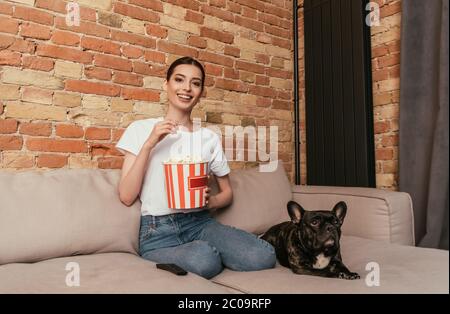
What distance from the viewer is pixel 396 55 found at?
2.32 metres

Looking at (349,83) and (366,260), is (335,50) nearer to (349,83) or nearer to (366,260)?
(349,83)

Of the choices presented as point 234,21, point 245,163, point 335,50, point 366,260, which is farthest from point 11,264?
point 335,50

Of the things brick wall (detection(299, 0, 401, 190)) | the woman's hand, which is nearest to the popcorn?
the woman's hand

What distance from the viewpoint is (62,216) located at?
1.50m

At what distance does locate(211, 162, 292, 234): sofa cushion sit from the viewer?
1.94m

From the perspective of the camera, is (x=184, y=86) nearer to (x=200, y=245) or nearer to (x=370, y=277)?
(x=200, y=245)

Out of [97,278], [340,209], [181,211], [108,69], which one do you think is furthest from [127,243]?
[108,69]

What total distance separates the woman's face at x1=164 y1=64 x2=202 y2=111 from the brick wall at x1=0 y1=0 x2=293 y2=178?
542mm

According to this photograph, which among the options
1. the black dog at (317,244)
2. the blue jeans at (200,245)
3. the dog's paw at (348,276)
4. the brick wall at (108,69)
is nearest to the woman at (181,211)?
the blue jeans at (200,245)

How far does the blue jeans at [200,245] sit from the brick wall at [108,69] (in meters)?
0.70

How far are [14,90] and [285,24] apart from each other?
200 centimetres

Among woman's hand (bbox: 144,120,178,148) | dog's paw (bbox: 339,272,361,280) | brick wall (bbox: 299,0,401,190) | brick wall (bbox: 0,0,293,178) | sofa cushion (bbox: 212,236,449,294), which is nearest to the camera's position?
sofa cushion (bbox: 212,236,449,294)

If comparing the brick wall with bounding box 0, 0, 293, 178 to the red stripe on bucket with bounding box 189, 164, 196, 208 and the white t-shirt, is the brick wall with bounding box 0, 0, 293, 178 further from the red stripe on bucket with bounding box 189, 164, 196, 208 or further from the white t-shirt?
the red stripe on bucket with bounding box 189, 164, 196, 208

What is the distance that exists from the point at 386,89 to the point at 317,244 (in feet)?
4.75
